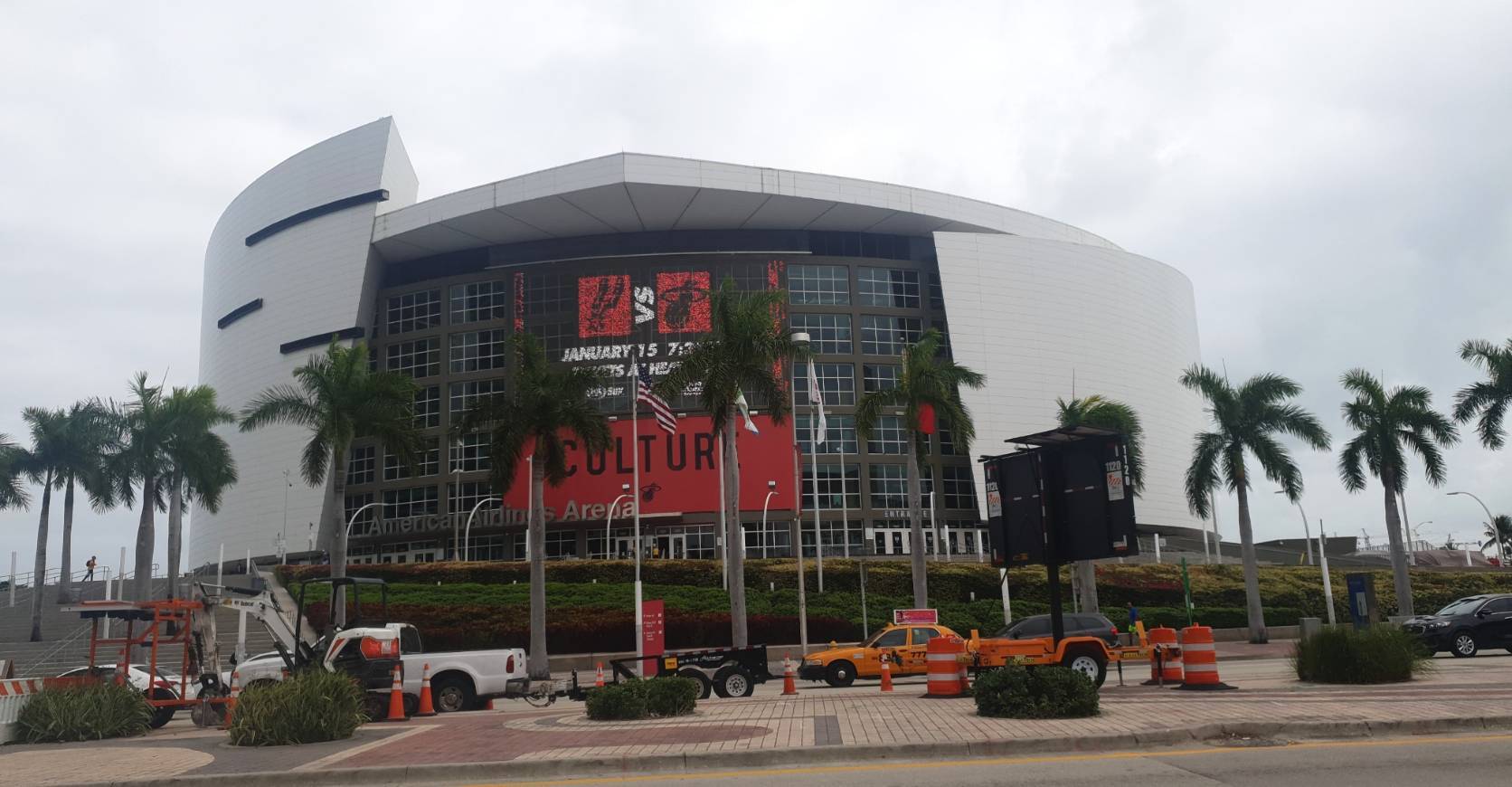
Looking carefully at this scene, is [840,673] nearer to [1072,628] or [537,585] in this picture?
[1072,628]

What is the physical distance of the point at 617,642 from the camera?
4097 cm

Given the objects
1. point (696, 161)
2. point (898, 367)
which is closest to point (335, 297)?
point (696, 161)

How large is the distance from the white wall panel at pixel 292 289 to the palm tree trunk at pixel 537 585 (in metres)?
44.8

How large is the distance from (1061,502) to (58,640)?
4431cm

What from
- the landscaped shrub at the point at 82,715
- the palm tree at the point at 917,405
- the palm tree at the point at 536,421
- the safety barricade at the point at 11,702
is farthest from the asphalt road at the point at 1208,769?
the palm tree at the point at 917,405

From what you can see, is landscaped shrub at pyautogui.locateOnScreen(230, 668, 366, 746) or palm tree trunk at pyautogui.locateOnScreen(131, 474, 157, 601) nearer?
landscaped shrub at pyautogui.locateOnScreen(230, 668, 366, 746)

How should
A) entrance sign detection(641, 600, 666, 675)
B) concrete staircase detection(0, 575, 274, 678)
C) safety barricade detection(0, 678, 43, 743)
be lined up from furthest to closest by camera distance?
concrete staircase detection(0, 575, 274, 678)
entrance sign detection(641, 600, 666, 675)
safety barricade detection(0, 678, 43, 743)

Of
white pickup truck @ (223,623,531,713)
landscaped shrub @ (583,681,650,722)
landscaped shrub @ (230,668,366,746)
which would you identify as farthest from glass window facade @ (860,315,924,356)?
landscaped shrub @ (230,668,366,746)

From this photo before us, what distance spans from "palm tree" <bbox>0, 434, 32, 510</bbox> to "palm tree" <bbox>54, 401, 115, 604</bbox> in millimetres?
2046

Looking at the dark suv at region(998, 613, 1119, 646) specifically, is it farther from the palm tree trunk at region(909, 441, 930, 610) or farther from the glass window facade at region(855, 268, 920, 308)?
the glass window facade at region(855, 268, 920, 308)

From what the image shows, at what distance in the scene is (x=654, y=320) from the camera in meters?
73.6

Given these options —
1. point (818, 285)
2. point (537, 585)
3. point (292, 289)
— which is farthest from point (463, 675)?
point (292, 289)

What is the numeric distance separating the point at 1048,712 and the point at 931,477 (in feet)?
201

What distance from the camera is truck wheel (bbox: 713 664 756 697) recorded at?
22.6 meters
